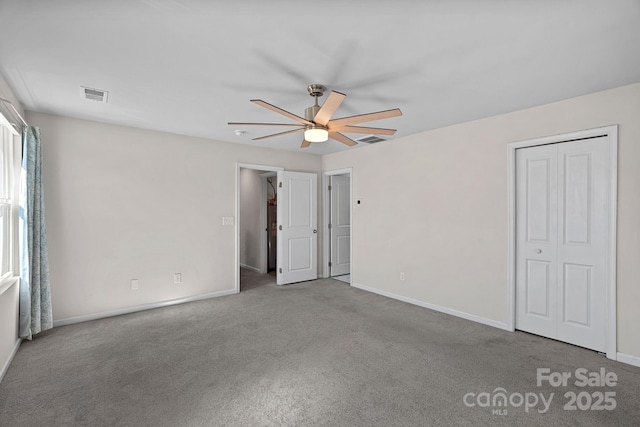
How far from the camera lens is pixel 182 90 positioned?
2.76 meters

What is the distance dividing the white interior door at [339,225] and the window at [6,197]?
4.40 m

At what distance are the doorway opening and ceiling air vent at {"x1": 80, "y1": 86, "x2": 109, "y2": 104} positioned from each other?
12.0ft

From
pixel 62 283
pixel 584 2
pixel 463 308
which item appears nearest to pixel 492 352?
pixel 463 308

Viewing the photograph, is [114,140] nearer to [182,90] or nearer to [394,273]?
[182,90]

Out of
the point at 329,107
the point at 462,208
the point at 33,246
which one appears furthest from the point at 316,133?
the point at 33,246

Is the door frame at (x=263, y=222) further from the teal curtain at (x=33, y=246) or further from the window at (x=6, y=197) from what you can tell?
the window at (x=6, y=197)

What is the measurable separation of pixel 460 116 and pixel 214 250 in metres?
3.82

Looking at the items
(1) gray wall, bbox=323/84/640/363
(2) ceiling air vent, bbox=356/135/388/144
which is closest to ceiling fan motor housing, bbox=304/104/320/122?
(2) ceiling air vent, bbox=356/135/388/144

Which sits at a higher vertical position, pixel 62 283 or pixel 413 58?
pixel 413 58

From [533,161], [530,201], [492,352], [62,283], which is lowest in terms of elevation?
[492,352]

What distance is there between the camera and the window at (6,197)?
2.60 meters

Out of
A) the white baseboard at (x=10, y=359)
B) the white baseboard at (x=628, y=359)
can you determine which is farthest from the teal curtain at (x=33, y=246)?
the white baseboard at (x=628, y=359)

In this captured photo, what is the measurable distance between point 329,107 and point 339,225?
400 cm

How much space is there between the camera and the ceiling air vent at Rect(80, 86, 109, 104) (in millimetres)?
2770
